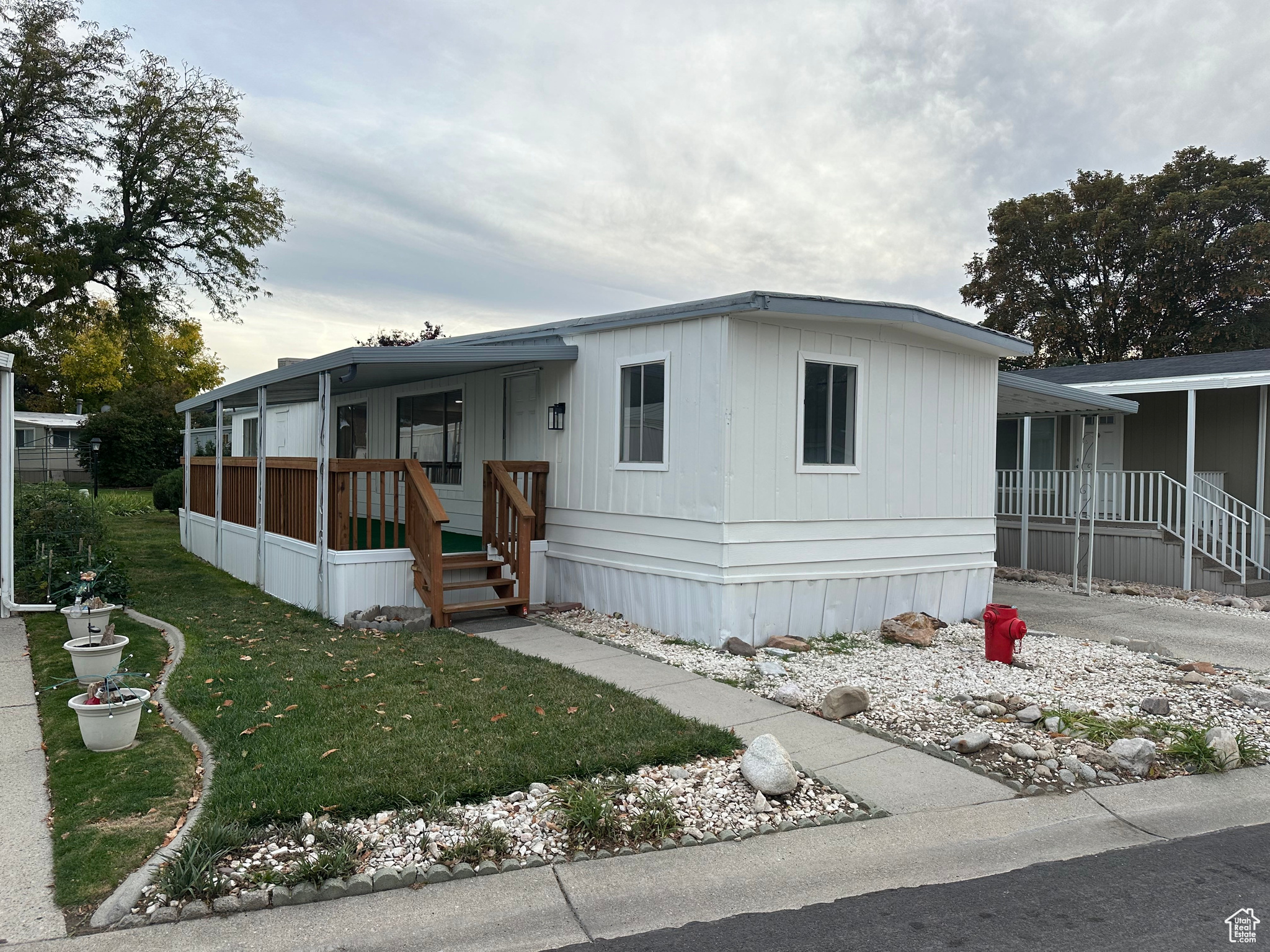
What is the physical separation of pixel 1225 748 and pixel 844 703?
2.07 meters

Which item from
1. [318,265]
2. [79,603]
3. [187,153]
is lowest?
[79,603]

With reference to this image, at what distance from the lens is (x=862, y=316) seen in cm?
766

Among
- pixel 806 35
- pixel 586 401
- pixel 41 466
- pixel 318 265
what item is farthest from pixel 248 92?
pixel 41 466

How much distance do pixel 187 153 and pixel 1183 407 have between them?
1926 cm

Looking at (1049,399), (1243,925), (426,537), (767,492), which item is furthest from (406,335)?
(1243,925)

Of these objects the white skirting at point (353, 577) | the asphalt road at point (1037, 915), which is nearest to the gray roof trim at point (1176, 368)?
the white skirting at point (353, 577)

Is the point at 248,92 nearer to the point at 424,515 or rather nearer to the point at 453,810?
the point at 424,515

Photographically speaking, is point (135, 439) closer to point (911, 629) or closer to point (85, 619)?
point (85, 619)

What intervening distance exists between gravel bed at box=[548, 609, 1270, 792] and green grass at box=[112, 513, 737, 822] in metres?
1.21

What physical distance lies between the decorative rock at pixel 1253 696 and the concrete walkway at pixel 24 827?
685 centimetres

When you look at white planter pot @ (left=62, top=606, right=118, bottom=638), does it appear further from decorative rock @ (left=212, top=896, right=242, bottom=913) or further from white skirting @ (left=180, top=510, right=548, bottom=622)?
decorative rock @ (left=212, top=896, right=242, bottom=913)

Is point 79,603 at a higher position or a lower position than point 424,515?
lower

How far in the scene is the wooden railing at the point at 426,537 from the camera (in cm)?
782

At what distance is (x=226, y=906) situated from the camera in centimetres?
298
